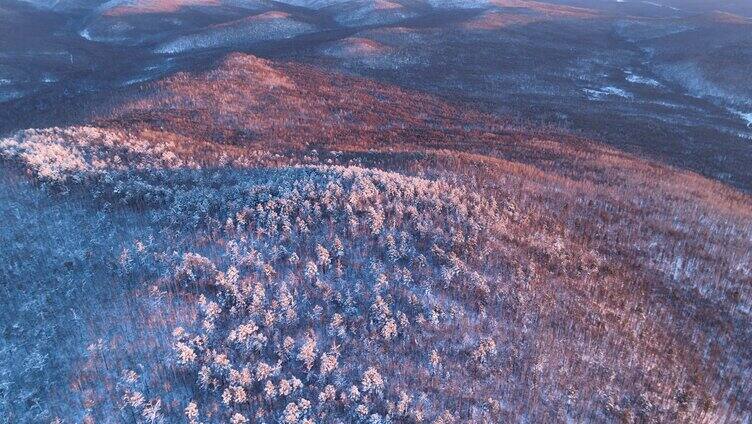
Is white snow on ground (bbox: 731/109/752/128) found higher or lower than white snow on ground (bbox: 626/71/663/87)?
lower

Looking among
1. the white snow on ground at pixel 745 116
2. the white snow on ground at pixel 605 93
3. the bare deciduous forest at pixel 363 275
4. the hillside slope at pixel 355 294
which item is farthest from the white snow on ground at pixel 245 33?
the white snow on ground at pixel 745 116

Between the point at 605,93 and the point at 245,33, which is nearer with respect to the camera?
the point at 605,93

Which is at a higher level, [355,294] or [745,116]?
[745,116]

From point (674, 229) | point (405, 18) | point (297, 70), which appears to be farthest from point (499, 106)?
point (405, 18)

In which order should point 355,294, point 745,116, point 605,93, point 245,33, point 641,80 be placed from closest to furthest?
1. point 355,294
2. point 745,116
3. point 605,93
4. point 641,80
5. point 245,33

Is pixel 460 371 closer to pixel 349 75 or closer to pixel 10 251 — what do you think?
pixel 10 251

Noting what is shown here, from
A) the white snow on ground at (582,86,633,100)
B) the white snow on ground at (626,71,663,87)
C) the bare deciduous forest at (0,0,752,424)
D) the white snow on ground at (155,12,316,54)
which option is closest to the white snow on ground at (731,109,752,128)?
the white snow on ground at (582,86,633,100)

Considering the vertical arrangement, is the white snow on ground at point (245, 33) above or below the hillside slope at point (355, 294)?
above

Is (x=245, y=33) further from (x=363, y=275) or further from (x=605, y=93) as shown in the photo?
(x=363, y=275)

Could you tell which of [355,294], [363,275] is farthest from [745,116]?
[355,294]

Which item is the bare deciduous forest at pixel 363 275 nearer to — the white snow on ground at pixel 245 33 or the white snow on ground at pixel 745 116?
the white snow on ground at pixel 745 116

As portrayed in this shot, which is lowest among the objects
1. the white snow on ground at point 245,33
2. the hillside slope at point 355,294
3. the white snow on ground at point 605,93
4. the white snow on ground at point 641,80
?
the hillside slope at point 355,294

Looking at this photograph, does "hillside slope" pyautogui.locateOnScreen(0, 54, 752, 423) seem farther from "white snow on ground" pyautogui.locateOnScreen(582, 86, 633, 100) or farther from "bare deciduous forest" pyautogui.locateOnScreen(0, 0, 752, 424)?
"white snow on ground" pyautogui.locateOnScreen(582, 86, 633, 100)
